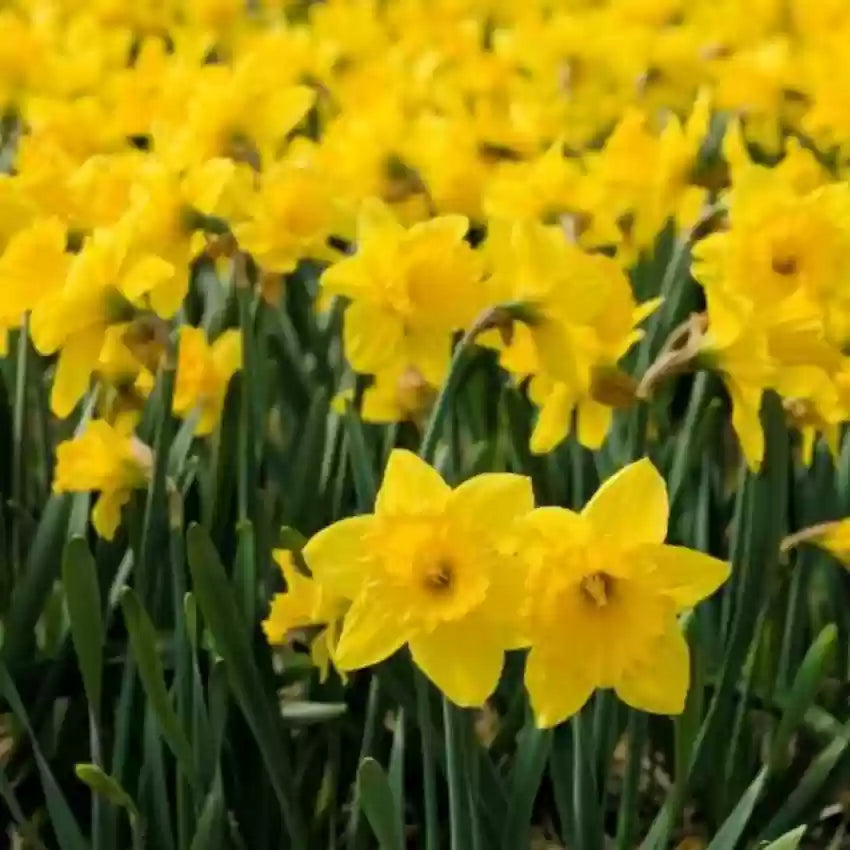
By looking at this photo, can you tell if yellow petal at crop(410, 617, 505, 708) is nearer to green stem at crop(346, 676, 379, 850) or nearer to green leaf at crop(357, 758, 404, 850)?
green leaf at crop(357, 758, 404, 850)

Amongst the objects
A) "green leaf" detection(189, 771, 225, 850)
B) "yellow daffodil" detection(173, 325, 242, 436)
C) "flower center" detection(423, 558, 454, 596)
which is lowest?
"green leaf" detection(189, 771, 225, 850)

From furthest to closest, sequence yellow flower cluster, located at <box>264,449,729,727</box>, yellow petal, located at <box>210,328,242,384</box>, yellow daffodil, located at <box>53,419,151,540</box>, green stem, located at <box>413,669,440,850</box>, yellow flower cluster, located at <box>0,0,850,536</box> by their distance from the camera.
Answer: yellow petal, located at <box>210,328,242,384</box> → yellow daffodil, located at <box>53,419,151,540</box> → yellow flower cluster, located at <box>0,0,850,536</box> → green stem, located at <box>413,669,440,850</box> → yellow flower cluster, located at <box>264,449,729,727</box>

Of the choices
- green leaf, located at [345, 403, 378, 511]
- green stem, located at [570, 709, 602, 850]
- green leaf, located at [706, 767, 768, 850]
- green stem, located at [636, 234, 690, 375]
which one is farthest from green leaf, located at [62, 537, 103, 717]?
green stem, located at [636, 234, 690, 375]

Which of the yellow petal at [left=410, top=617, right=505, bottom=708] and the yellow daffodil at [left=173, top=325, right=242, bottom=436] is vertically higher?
the yellow daffodil at [left=173, top=325, right=242, bottom=436]

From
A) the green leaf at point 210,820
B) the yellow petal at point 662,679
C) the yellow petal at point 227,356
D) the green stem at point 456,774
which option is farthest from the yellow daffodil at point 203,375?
the yellow petal at point 662,679

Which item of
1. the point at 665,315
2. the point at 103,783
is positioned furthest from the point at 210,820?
the point at 665,315

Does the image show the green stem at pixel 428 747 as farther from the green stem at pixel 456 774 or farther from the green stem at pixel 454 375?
the green stem at pixel 454 375

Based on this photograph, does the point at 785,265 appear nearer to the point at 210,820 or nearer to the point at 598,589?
the point at 598,589
